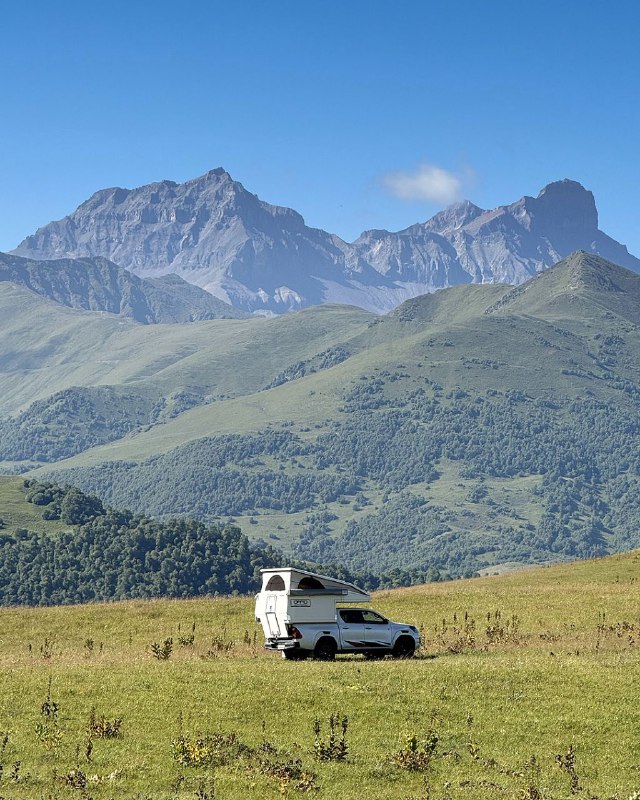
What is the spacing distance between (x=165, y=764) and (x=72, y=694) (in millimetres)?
6073

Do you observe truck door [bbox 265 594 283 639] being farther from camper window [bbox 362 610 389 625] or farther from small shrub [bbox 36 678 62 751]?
small shrub [bbox 36 678 62 751]

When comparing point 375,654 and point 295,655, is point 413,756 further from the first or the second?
point 375,654

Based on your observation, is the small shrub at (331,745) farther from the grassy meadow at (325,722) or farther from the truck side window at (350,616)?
the truck side window at (350,616)

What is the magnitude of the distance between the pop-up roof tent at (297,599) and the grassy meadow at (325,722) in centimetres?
147

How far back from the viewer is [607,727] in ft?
89.0

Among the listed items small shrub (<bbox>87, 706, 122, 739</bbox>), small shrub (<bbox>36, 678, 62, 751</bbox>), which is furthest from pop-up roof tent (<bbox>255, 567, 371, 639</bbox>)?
small shrub (<bbox>87, 706, 122, 739</bbox>)

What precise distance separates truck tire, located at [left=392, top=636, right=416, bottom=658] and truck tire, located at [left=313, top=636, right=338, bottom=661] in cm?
236

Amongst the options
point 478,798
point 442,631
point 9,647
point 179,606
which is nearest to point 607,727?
point 478,798

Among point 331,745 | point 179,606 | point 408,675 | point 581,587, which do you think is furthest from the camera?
point 581,587

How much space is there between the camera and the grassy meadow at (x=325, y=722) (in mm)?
23109

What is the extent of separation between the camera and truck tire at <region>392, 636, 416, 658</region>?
3762cm

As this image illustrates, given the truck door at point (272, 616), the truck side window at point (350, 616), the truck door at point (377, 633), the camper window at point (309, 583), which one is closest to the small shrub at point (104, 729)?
the truck door at point (272, 616)

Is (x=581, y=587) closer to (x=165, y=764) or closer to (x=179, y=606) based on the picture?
(x=179, y=606)

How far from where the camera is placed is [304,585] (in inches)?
1433
